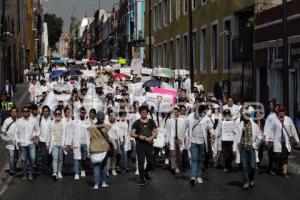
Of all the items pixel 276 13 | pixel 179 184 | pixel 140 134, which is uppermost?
pixel 276 13

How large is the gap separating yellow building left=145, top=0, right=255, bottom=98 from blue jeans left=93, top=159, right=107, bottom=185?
17.7 meters

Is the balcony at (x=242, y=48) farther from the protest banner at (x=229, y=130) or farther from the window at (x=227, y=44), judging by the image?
the protest banner at (x=229, y=130)

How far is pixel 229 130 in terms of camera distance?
18.2 meters

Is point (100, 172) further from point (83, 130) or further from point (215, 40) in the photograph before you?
point (215, 40)

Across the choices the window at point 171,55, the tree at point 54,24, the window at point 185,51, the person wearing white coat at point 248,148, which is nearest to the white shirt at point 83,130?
the person wearing white coat at point 248,148

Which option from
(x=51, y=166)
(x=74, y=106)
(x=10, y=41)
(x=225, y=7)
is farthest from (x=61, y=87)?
(x=10, y=41)

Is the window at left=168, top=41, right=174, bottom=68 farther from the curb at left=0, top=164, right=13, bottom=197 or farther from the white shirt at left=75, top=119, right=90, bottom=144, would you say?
the white shirt at left=75, top=119, right=90, bottom=144

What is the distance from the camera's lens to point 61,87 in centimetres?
2531

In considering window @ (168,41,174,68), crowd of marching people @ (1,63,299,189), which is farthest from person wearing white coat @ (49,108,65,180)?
window @ (168,41,174,68)

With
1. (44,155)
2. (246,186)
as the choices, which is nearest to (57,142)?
(44,155)

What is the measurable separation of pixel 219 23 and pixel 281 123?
2103 cm

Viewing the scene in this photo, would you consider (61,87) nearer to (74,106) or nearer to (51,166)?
(74,106)

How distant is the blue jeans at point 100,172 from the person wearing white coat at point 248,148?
9.19 ft

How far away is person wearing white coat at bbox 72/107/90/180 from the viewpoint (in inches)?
682
